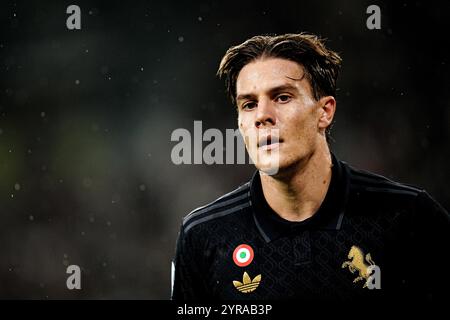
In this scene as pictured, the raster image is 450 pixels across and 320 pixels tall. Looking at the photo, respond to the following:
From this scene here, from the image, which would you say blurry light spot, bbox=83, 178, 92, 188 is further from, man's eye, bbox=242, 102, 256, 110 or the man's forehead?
man's eye, bbox=242, 102, 256, 110

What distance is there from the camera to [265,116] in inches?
120

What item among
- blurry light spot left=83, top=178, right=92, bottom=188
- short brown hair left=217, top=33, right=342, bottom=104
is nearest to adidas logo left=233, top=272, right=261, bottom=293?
short brown hair left=217, top=33, right=342, bottom=104

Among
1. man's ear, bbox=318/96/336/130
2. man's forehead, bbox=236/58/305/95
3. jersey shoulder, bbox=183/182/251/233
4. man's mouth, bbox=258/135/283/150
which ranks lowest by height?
jersey shoulder, bbox=183/182/251/233

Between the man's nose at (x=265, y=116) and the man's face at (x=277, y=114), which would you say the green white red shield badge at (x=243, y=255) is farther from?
the man's nose at (x=265, y=116)

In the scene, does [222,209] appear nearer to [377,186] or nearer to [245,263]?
[245,263]

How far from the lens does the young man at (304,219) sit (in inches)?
122

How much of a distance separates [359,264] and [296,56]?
1204 millimetres

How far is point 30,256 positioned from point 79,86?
2.57 metres

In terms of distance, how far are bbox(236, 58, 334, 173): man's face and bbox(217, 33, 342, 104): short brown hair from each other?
0.17 ft

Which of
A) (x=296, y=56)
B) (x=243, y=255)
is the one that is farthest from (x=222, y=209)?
(x=296, y=56)

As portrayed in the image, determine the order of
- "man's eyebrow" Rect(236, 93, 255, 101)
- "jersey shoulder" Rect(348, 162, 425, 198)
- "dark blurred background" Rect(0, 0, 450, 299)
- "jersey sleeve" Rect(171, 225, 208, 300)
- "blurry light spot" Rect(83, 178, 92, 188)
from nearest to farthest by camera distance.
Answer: "man's eyebrow" Rect(236, 93, 255, 101) → "jersey shoulder" Rect(348, 162, 425, 198) → "jersey sleeve" Rect(171, 225, 208, 300) → "dark blurred background" Rect(0, 0, 450, 299) → "blurry light spot" Rect(83, 178, 92, 188)

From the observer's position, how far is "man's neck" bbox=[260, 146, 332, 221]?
320 cm

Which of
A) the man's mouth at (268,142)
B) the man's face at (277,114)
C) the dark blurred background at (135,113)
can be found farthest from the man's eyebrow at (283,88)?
the dark blurred background at (135,113)

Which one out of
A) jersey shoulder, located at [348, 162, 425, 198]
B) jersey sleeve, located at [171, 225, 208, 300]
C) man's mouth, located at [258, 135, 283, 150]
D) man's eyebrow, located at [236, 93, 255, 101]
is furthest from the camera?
jersey sleeve, located at [171, 225, 208, 300]
